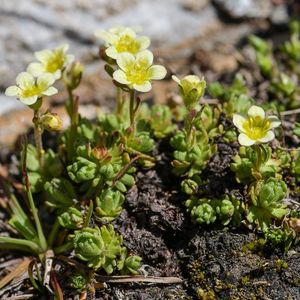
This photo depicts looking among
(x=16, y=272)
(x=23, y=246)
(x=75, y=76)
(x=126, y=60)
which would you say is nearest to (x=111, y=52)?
(x=126, y=60)

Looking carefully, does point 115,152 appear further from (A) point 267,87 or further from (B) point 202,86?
(A) point 267,87

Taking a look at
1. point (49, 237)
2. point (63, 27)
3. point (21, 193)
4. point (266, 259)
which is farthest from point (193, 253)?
point (63, 27)

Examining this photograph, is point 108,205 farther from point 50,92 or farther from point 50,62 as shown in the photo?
point 50,62

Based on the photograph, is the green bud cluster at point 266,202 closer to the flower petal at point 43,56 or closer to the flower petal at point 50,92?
Answer: the flower petal at point 50,92

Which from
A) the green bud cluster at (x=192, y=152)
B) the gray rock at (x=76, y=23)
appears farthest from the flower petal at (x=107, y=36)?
the gray rock at (x=76, y=23)

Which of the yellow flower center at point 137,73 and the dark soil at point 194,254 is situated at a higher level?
the yellow flower center at point 137,73

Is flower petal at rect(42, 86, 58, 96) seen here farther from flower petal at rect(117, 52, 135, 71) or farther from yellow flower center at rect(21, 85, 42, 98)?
flower petal at rect(117, 52, 135, 71)

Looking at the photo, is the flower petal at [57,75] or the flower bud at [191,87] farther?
the flower petal at [57,75]

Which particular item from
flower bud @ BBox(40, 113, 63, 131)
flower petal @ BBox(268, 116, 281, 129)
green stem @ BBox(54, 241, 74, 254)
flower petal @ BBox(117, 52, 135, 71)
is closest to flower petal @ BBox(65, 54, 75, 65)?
flower petal @ BBox(117, 52, 135, 71)

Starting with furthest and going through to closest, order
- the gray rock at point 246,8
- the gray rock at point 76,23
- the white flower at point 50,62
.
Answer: the gray rock at point 246,8 < the gray rock at point 76,23 < the white flower at point 50,62
